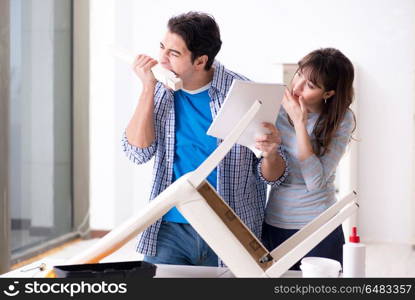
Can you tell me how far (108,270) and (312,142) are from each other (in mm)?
803

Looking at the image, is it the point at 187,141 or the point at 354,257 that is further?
the point at 187,141

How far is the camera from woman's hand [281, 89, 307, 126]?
1.81 metres

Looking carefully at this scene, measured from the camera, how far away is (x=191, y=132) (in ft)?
6.17

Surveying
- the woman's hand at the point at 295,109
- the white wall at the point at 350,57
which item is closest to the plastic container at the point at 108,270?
the woman's hand at the point at 295,109

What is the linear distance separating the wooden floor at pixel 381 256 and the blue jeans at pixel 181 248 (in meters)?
2.02

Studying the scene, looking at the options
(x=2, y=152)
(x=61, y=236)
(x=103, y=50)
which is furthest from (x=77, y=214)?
(x=2, y=152)

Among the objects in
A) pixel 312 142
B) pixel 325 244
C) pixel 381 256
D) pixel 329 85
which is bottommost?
pixel 381 256

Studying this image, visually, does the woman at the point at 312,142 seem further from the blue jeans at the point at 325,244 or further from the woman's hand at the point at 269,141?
the woman's hand at the point at 269,141

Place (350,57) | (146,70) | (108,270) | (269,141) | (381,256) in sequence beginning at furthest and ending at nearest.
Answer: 1. (350,57)
2. (381,256)
3. (146,70)
4. (269,141)
5. (108,270)

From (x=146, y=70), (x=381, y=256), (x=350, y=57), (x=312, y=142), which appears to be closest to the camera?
(x=146, y=70)

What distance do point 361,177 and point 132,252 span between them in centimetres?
191

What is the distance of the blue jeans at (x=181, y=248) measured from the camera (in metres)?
1.78

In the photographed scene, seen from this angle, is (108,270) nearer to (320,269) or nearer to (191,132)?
(320,269)

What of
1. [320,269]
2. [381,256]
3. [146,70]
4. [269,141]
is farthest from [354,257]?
[381,256]
